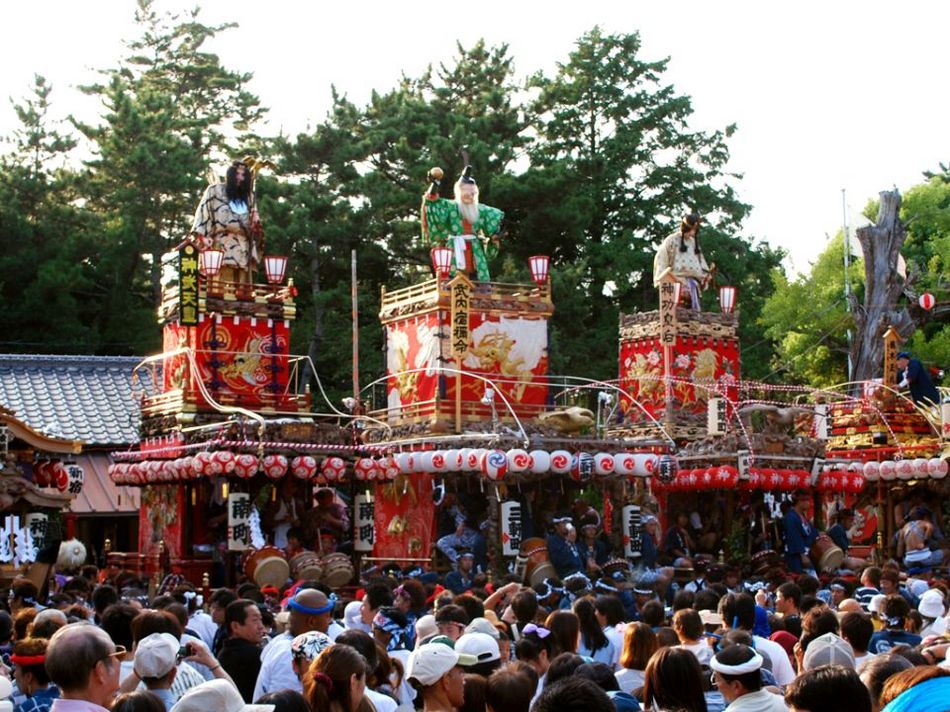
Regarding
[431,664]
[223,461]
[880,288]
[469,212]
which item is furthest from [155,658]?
[880,288]

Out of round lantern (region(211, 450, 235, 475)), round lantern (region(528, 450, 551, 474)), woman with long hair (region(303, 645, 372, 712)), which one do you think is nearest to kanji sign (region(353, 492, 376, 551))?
round lantern (region(211, 450, 235, 475))

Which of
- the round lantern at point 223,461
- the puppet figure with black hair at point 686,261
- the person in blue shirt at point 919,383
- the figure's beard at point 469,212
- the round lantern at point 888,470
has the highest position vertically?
the figure's beard at point 469,212

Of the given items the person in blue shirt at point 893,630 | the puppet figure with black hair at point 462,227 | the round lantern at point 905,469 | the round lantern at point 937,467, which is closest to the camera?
the person in blue shirt at point 893,630

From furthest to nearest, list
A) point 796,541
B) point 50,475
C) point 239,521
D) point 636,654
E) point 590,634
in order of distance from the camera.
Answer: point 796,541, point 239,521, point 50,475, point 590,634, point 636,654

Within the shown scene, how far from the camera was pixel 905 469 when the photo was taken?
29281 millimetres

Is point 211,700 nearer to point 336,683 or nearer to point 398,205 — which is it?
point 336,683

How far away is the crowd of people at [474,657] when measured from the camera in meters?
6.77

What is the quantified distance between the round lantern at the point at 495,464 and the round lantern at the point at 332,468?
2.55 m

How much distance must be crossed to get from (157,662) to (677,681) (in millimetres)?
2822

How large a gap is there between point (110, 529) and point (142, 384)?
3358mm

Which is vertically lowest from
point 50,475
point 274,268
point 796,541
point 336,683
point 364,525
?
point 796,541

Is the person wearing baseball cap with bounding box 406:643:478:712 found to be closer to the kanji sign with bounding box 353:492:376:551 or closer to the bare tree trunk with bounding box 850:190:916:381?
the kanji sign with bounding box 353:492:376:551

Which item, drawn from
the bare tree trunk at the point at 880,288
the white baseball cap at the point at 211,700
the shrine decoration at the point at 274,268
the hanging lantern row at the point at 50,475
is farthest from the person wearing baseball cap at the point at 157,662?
the bare tree trunk at the point at 880,288

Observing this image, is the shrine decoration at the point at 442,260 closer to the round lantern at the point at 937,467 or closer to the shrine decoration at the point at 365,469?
the shrine decoration at the point at 365,469
